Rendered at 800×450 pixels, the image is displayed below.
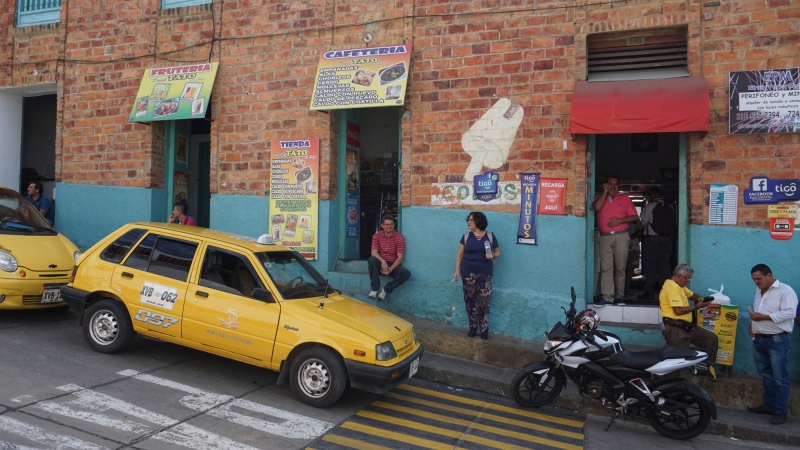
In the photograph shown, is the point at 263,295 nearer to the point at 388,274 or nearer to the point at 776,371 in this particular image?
the point at 388,274

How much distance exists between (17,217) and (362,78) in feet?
17.5

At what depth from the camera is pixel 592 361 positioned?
5777 millimetres

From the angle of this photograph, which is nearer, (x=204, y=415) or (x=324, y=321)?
(x=204, y=415)

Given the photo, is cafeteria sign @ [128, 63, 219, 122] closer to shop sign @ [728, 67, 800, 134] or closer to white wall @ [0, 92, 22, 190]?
white wall @ [0, 92, 22, 190]

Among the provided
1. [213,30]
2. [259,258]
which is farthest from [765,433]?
[213,30]

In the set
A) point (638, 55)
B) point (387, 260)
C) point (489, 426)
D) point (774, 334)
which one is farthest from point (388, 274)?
point (774, 334)

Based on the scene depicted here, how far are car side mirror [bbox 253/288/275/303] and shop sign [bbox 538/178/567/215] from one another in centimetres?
401

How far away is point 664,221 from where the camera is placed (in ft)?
30.0

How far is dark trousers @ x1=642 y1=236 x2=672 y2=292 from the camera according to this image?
9086 mm

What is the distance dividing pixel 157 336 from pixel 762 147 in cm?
758

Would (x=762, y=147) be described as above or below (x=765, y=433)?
above

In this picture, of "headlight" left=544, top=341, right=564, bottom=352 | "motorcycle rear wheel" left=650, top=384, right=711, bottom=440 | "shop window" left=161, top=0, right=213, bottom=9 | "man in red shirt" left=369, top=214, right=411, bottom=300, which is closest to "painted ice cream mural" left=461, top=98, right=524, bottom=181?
"man in red shirt" left=369, top=214, right=411, bottom=300

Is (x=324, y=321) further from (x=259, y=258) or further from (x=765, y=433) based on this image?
(x=765, y=433)

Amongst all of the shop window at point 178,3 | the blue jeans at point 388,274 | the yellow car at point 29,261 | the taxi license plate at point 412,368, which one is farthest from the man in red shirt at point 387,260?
the shop window at point 178,3
